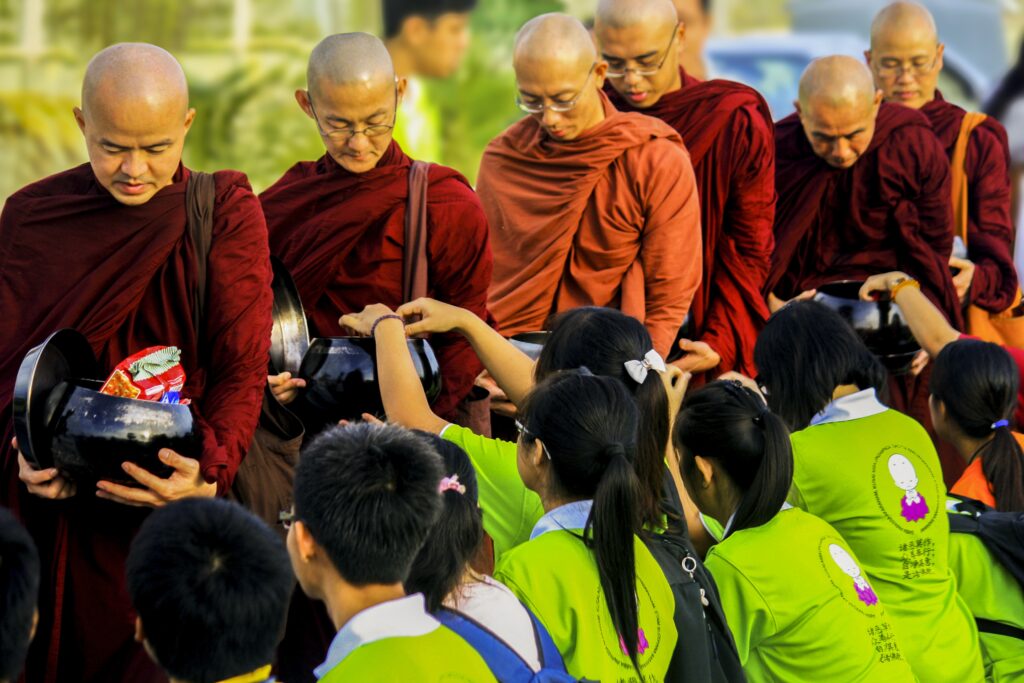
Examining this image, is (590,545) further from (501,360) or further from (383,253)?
(383,253)

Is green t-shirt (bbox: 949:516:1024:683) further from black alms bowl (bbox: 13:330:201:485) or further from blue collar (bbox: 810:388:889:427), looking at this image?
black alms bowl (bbox: 13:330:201:485)

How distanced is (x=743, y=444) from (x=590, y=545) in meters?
0.57

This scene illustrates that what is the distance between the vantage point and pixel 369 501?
2.54 m

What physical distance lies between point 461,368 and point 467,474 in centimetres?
140

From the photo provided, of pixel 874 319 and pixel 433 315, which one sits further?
pixel 874 319

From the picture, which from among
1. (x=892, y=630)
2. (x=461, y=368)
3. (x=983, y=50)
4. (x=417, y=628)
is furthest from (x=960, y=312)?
(x=983, y=50)

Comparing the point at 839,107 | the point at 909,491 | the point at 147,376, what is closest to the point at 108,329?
the point at 147,376

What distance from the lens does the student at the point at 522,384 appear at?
11.4 ft

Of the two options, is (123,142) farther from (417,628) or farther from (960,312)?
(960,312)

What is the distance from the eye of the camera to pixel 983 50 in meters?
10.7

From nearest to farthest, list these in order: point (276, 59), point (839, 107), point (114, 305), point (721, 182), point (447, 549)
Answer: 1. point (447, 549)
2. point (114, 305)
3. point (721, 182)
4. point (839, 107)
5. point (276, 59)

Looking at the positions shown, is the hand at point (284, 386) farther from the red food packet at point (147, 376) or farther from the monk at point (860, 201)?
the monk at point (860, 201)

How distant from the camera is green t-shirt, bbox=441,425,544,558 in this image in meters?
3.51

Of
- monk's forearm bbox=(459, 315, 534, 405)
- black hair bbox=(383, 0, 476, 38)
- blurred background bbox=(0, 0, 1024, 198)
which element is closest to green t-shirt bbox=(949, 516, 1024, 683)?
monk's forearm bbox=(459, 315, 534, 405)
